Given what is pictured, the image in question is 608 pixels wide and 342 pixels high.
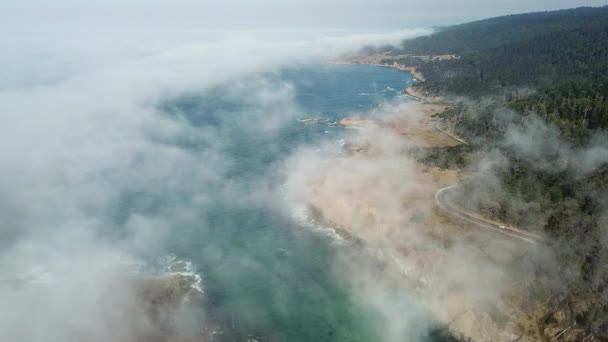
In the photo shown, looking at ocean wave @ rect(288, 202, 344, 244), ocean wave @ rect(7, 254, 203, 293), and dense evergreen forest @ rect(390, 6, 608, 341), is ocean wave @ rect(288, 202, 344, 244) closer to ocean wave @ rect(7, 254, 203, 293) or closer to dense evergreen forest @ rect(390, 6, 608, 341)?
ocean wave @ rect(7, 254, 203, 293)

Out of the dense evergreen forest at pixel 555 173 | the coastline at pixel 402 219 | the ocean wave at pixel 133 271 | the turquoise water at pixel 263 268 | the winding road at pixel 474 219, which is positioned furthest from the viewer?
the winding road at pixel 474 219

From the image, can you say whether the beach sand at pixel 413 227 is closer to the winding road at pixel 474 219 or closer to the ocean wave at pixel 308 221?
the ocean wave at pixel 308 221

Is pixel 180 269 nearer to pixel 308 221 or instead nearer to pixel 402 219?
pixel 308 221

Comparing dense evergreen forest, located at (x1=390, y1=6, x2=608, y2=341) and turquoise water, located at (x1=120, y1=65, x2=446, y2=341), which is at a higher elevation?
dense evergreen forest, located at (x1=390, y1=6, x2=608, y2=341)

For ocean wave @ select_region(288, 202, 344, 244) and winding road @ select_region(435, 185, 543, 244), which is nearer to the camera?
winding road @ select_region(435, 185, 543, 244)

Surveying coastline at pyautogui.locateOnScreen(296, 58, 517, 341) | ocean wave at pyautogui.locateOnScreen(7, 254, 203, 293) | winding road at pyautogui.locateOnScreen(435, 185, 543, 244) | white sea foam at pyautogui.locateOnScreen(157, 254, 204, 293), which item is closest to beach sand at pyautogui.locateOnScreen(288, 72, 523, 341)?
coastline at pyautogui.locateOnScreen(296, 58, 517, 341)

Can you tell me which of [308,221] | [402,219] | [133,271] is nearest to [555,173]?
[402,219]

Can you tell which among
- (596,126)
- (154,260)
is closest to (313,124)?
(596,126)

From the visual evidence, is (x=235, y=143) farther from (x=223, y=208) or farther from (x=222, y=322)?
(x=222, y=322)

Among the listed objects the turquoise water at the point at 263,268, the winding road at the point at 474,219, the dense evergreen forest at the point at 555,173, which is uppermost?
the dense evergreen forest at the point at 555,173

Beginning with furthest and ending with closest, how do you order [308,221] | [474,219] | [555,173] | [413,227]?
[308,221] → [555,173] → [474,219] → [413,227]

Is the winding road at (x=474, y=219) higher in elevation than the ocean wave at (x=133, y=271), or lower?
higher

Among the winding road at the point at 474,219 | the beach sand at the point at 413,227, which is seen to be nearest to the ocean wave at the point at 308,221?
the beach sand at the point at 413,227
